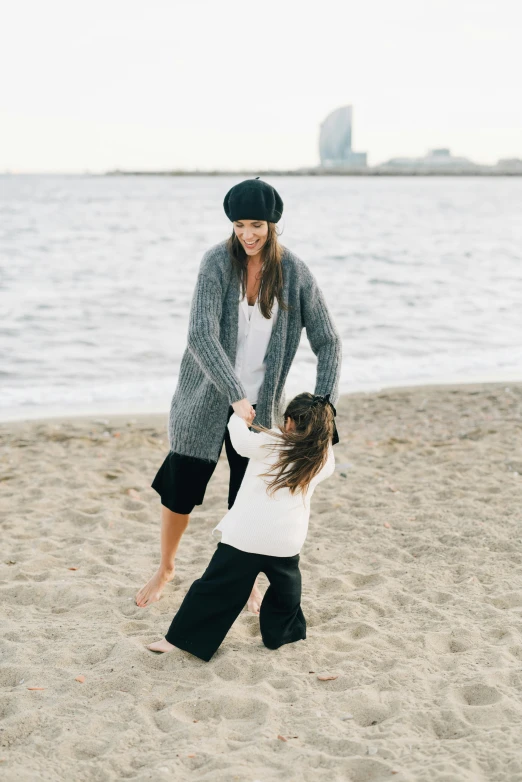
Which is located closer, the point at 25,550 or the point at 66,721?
the point at 66,721

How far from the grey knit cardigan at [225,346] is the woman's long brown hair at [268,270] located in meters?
0.03

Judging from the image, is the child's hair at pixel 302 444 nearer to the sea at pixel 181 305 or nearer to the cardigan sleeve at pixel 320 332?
the cardigan sleeve at pixel 320 332

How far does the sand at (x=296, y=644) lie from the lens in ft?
7.79

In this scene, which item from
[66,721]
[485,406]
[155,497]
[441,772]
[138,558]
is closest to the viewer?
[441,772]

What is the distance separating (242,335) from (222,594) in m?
1.00

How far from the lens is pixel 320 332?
3.16 m

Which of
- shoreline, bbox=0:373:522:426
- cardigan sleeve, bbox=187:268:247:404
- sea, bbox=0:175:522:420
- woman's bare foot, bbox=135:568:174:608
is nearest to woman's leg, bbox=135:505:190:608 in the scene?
woman's bare foot, bbox=135:568:174:608

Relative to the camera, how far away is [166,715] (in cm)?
259

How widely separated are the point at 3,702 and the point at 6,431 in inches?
163

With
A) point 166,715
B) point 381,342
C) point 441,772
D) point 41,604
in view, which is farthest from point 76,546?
point 381,342

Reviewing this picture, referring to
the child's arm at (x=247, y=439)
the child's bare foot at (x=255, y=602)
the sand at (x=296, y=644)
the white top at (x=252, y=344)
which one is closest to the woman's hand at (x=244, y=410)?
the child's arm at (x=247, y=439)

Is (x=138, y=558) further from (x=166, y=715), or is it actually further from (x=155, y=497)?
(x=166, y=715)

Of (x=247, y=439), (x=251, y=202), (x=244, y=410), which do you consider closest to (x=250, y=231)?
(x=251, y=202)

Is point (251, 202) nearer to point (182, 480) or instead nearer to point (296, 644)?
point (182, 480)
